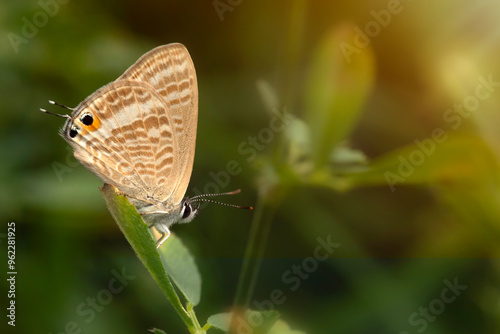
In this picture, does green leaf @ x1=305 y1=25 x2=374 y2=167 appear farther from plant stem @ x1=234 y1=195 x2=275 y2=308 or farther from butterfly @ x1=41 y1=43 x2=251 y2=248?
butterfly @ x1=41 y1=43 x2=251 y2=248

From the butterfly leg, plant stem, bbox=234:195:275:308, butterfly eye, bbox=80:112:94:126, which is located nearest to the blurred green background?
plant stem, bbox=234:195:275:308

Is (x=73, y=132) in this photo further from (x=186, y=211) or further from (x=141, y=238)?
(x=141, y=238)

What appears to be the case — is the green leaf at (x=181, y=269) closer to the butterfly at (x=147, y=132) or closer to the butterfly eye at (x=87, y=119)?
the butterfly at (x=147, y=132)

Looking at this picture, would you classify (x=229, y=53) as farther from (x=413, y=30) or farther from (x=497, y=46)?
(x=497, y=46)

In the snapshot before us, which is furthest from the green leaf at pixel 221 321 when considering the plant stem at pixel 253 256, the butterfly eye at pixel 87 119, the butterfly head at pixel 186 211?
the butterfly eye at pixel 87 119

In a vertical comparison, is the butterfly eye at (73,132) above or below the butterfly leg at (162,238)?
above
